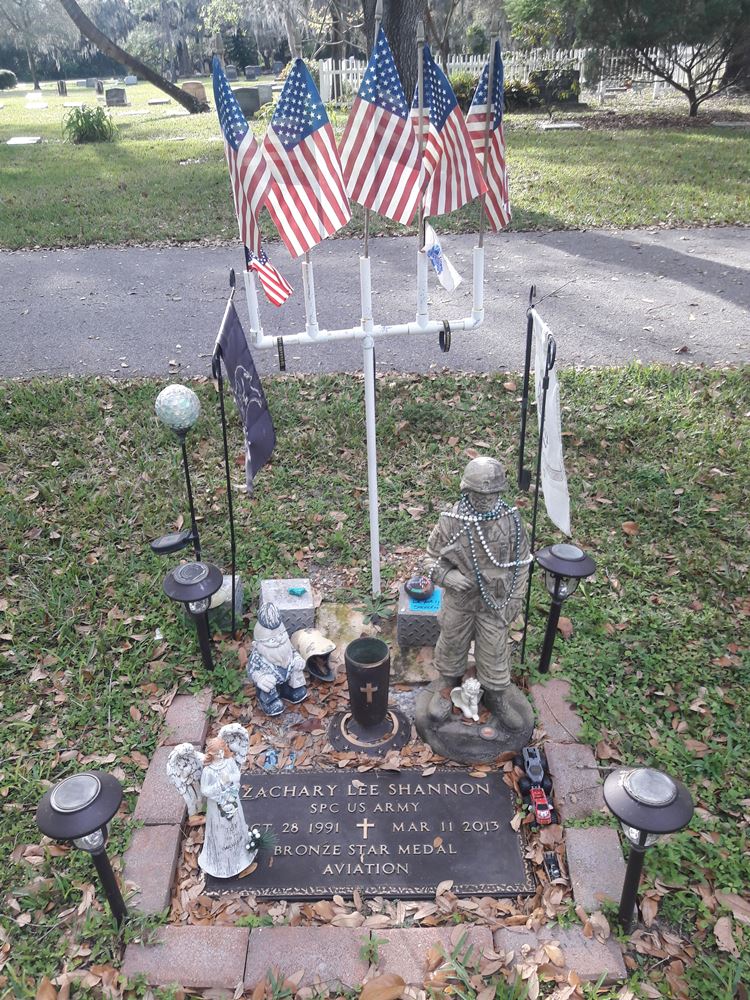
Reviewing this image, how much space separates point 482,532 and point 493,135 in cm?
234

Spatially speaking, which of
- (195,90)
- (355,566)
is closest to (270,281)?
(355,566)

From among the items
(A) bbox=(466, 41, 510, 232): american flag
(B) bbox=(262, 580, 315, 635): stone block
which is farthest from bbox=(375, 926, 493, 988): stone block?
(A) bbox=(466, 41, 510, 232): american flag

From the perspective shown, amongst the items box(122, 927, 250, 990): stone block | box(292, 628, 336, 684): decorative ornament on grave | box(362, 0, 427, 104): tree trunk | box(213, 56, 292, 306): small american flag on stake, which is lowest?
box(122, 927, 250, 990): stone block

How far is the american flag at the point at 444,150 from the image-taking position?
412 centimetres

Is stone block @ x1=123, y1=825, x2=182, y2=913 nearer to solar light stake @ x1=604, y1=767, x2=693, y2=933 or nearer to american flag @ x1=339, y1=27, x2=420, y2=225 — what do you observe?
solar light stake @ x1=604, y1=767, x2=693, y2=933

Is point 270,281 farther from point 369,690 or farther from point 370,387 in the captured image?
point 369,690

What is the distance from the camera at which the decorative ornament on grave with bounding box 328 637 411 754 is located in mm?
4184

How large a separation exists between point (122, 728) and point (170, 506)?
2.31m

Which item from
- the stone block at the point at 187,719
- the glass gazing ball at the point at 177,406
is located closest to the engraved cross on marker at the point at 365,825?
the stone block at the point at 187,719

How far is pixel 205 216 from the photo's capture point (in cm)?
1333

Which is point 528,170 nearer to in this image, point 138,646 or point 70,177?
point 70,177

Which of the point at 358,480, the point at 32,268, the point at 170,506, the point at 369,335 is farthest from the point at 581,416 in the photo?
the point at 32,268

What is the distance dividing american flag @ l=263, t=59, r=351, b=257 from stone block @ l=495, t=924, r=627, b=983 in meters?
3.50

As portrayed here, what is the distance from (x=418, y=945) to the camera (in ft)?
11.2
